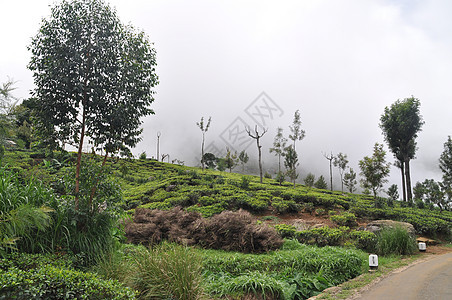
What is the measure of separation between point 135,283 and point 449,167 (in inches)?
1536

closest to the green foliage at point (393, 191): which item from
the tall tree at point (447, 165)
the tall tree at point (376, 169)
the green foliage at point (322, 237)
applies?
the tall tree at point (447, 165)

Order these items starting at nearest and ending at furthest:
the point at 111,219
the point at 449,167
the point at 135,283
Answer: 1. the point at 135,283
2. the point at 111,219
3. the point at 449,167

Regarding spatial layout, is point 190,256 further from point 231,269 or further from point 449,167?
point 449,167

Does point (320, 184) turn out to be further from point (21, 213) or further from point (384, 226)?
point (21, 213)

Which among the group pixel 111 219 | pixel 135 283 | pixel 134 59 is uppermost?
pixel 134 59

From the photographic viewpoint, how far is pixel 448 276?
18.9 ft

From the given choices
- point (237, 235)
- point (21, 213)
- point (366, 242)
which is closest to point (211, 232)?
point (237, 235)

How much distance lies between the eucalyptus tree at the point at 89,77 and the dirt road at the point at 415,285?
18.0ft

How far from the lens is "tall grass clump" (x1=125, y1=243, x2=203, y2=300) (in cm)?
381

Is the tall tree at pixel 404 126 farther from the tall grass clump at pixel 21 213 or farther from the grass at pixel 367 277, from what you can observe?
the tall grass clump at pixel 21 213

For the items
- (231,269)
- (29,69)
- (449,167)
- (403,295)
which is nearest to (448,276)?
(403,295)

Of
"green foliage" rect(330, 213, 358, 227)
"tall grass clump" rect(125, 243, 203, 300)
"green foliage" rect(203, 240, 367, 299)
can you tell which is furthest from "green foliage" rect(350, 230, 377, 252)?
"tall grass clump" rect(125, 243, 203, 300)

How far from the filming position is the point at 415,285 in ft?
17.0

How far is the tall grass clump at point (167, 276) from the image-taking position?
12.5ft
